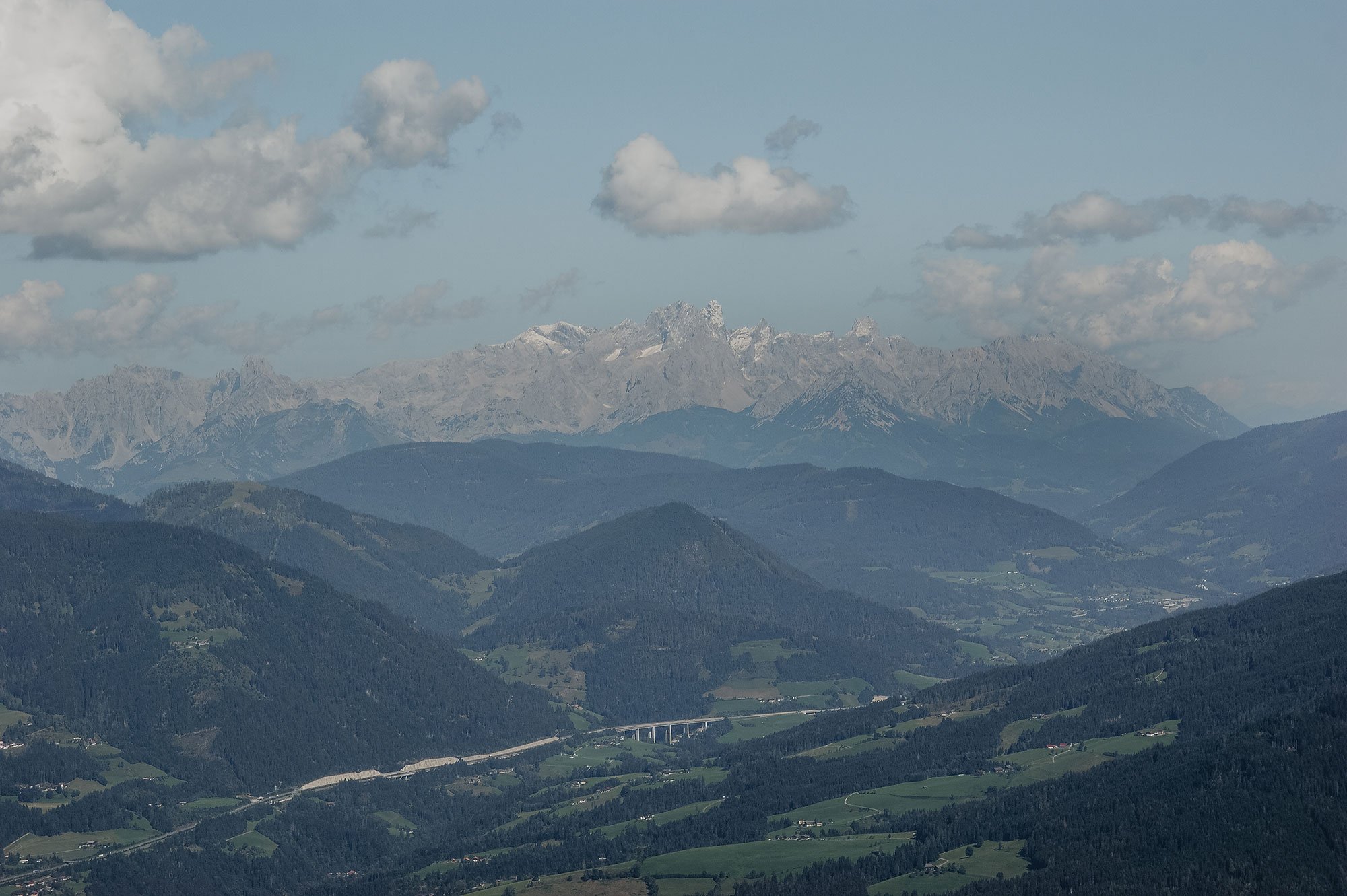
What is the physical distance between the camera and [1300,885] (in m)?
195

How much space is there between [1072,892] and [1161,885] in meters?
10.1

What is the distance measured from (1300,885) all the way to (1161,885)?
1518cm

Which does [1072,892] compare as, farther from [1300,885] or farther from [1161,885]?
[1300,885]

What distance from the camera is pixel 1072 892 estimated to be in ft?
655

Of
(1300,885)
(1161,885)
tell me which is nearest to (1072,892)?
(1161,885)

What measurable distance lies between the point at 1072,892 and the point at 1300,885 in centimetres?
2523

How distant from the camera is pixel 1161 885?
197875mm
